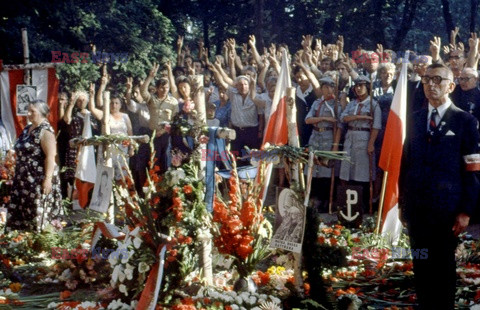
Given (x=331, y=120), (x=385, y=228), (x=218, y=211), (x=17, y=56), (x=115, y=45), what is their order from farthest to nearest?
1. (x=115, y=45)
2. (x=17, y=56)
3. (x=331, y=120)
4. (x=385, y=228)
5. (x=218, y=211)

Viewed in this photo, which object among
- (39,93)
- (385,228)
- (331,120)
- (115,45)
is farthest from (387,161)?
(115,45)

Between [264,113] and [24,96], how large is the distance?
13.5ft

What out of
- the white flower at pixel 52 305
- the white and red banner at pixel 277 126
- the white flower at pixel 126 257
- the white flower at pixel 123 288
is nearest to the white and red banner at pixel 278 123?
the white and red banner at pixel 277 126

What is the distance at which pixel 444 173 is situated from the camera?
4.77 meters

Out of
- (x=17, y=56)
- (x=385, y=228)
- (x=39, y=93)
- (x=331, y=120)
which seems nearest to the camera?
(x=385, y=228)

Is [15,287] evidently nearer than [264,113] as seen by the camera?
Yes

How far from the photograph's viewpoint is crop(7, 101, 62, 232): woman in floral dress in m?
7.84

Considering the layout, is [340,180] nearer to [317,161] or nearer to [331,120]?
[331,120]

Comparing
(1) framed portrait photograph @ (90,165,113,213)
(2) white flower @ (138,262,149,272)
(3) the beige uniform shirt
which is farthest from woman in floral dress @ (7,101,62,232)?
(2) white flower @ (138,262,149,272)

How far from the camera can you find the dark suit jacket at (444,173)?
475 cm

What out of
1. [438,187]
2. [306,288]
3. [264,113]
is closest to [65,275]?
[306,288]

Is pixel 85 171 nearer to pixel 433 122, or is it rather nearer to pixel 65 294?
pixel 65 294

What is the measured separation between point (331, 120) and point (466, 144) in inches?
190

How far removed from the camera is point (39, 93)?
11500 millimetres
